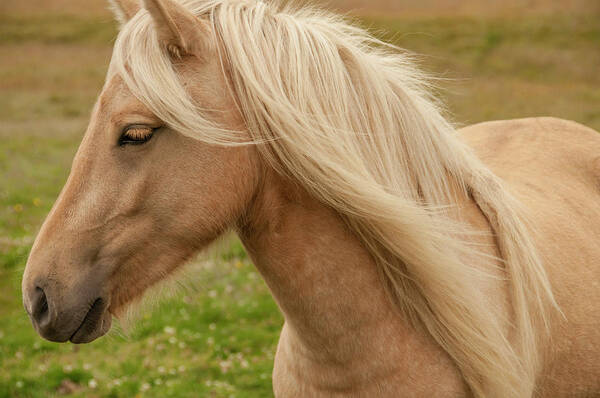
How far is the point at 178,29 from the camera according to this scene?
2.08 meters

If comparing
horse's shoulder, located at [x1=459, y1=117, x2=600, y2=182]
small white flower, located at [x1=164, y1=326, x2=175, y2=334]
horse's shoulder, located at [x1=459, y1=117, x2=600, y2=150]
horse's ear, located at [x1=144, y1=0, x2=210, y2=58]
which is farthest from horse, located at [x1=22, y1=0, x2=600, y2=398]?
small white flower, located at [x1=164, y1=326, x2=175, y2=334]

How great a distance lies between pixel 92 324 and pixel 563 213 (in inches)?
94.9

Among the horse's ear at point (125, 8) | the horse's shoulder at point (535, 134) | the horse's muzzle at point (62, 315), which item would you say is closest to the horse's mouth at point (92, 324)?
the horse's muzzle at point (62, 315)

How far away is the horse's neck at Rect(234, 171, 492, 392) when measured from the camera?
2.31 meters

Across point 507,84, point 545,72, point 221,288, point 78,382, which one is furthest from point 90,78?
point 78,382

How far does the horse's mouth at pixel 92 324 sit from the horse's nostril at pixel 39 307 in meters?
0.12

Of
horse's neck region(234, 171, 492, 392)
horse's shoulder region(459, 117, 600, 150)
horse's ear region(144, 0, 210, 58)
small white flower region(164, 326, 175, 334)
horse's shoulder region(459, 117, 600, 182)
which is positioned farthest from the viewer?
small white flower region(164, 326, 175, 334)

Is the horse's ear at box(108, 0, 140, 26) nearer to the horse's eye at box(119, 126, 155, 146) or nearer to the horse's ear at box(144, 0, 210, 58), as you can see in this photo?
the horse's ear at box(144, 0, 210, 58)

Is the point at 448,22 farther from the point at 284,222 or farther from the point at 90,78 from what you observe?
the point at 284,222

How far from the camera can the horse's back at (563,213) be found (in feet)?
9.57

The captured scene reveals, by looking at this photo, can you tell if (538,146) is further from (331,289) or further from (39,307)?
(39,307)

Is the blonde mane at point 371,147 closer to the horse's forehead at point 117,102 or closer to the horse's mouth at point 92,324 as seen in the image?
the horse's forehead at point 117,102

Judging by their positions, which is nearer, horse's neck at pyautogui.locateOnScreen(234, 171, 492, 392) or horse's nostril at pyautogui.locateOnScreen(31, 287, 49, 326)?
horse's nostril at pyautogui.locateOnScreen(31, 287, 49, 326)

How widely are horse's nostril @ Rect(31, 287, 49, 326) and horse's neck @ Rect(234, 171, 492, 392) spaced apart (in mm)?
736
